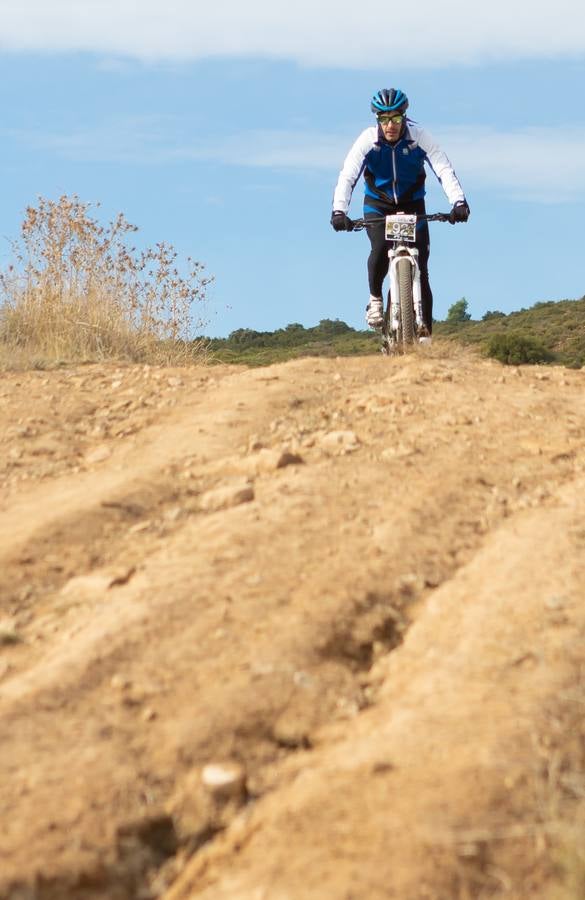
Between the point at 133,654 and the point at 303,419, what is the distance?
2940mm

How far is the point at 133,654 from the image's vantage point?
12.4 feet

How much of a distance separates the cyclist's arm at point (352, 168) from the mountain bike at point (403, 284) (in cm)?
28

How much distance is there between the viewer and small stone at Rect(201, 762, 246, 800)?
3.21 metres

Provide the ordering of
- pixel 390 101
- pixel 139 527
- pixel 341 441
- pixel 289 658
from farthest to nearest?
pixel 390 101 < pixel 341 441 < pixel 139 527 < pixel 289 658

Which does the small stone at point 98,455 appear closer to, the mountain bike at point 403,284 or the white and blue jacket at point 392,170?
the mountain bike at point 403,284

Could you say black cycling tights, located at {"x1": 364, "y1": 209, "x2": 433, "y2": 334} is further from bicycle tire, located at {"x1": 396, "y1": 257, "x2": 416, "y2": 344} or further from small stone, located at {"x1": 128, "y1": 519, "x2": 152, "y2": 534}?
small stone, located at {"x1": 128, "y1": 519, "x2": 152, "y2": 534}

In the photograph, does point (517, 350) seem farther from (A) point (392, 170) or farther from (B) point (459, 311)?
(B) point (459, 311)

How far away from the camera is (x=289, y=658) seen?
3.78 meters

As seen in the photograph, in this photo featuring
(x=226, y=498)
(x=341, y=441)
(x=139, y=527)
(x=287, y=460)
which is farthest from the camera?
(x=341, y=441)

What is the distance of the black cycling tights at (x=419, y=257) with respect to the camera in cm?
968

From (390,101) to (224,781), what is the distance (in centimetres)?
698

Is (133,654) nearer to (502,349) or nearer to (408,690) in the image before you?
(408,690)

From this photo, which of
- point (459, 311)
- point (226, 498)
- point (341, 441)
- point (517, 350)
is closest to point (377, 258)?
point (341, 441)

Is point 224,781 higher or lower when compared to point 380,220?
lower
